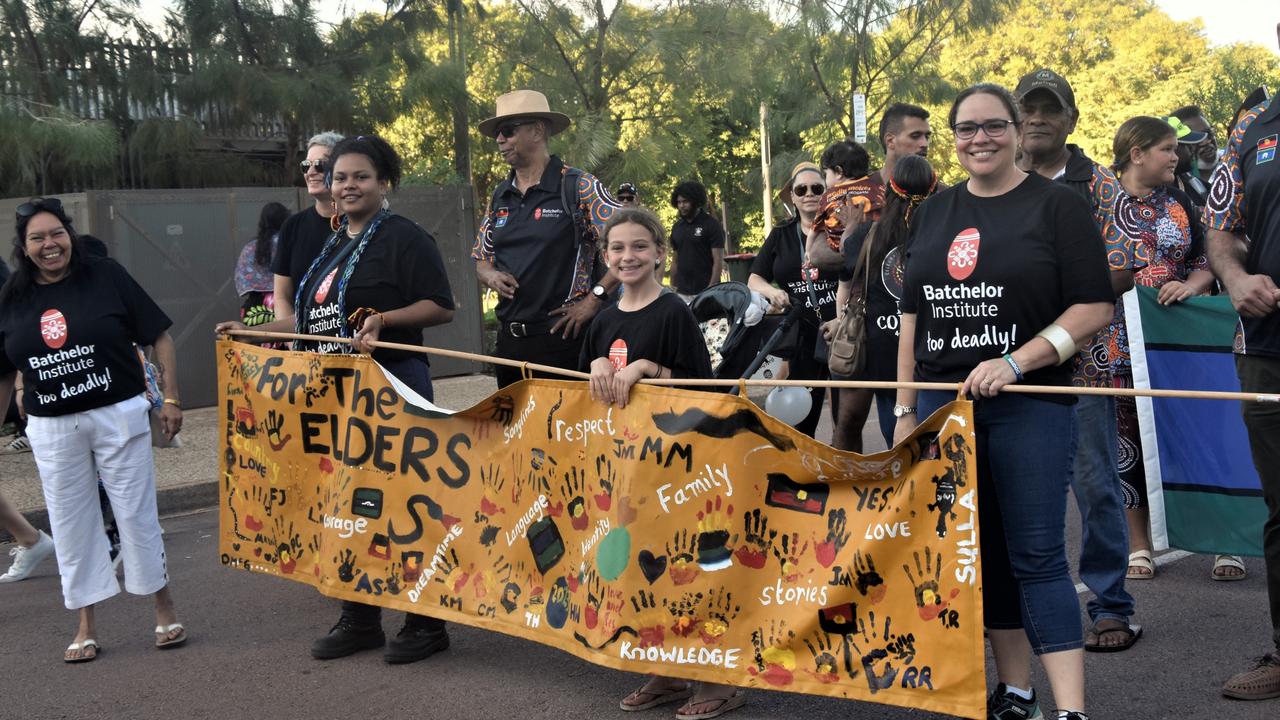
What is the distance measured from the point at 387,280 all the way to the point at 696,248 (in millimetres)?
8536

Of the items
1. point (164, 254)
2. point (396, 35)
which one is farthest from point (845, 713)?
point (396, 35)

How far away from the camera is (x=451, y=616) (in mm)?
5059

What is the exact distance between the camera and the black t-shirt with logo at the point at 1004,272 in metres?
3.77

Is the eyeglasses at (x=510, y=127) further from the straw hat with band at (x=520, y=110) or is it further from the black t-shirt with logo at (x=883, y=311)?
the black t-shirt with logo at (x=883, y=311)

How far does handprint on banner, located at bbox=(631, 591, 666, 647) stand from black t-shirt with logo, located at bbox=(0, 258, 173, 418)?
2.59 meters

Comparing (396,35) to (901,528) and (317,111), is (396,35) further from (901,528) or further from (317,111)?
(901,528)

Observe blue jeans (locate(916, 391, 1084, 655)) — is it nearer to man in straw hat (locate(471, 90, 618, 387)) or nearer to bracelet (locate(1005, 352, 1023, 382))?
bracelet (locate(1005, 352, 1023, 382))

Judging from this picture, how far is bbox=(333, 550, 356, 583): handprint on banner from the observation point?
5391 mm

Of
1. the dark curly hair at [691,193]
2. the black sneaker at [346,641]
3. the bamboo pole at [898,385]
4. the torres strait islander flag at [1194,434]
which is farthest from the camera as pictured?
the dark curly hair at [691,193]

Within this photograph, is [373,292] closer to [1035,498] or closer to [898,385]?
[898,385]

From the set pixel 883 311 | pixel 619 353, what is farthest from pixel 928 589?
pixel 883 311

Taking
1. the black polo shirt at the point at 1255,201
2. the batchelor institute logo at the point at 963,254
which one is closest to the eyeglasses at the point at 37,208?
the batchelor institute logo at the point at 963,254

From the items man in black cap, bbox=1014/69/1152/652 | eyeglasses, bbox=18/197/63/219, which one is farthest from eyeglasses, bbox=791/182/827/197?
eyeglasses, bbox=18/197/63/219

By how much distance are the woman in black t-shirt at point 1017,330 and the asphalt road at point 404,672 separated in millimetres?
773
